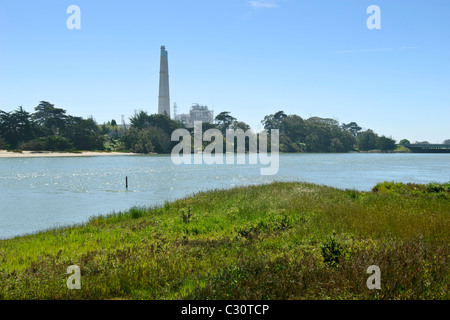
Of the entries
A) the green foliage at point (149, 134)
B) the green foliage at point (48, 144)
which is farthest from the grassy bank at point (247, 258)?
the green foliage at point (149, 134)

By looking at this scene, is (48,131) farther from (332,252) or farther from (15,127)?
(332,252)

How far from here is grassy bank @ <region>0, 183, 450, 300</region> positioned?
7059mm

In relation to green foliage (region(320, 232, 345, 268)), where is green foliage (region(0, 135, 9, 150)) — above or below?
above

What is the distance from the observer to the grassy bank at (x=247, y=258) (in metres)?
7.06

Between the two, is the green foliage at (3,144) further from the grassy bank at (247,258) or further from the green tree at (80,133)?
the grassy bank at (247,258)

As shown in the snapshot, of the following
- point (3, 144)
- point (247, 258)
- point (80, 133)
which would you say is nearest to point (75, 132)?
point (80, 133)

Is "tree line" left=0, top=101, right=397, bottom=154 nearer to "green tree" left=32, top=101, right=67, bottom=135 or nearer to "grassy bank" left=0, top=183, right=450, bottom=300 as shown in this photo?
"green tree" left=32, top=101, right=67, bottom=135

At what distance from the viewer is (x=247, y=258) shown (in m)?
9.25

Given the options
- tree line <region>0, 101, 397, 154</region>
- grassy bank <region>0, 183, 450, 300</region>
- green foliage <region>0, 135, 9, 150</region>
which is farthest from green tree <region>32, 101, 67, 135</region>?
grassy bank <region>0, 183, 450, 300</region>

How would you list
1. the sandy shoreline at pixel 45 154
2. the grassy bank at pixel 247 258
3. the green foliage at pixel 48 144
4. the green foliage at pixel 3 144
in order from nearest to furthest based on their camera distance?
1. the grassy bank at pixel 247 258
2. the sandy shoreline at pixel 45 154
3. the green foliage at pixel 3 144
4. the green foliage at pixel 48 144
